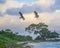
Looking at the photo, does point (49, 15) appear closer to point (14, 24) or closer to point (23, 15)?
point (23, 15)

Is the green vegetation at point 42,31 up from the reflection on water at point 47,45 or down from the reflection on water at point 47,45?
up

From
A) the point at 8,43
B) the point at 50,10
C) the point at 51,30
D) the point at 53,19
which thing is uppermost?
the point at 50,10

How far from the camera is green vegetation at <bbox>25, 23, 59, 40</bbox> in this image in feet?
6.27

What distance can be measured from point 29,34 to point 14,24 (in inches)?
9.1

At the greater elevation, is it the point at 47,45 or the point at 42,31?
the point at 42,31

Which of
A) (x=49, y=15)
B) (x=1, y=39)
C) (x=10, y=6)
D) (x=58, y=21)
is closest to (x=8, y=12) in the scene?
(x=10, y=6)

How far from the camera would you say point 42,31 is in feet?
6.38

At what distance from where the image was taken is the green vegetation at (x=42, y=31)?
1911 millimetres

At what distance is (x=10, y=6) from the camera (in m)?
1.99

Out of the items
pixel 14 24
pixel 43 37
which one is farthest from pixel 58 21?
pixel 14 24

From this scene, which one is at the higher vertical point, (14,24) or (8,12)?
(8,12)

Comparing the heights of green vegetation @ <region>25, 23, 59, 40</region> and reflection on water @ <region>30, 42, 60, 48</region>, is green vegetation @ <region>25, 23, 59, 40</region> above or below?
above

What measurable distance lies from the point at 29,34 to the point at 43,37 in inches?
7.1

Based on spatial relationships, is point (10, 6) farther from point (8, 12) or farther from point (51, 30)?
point (51, 30)
